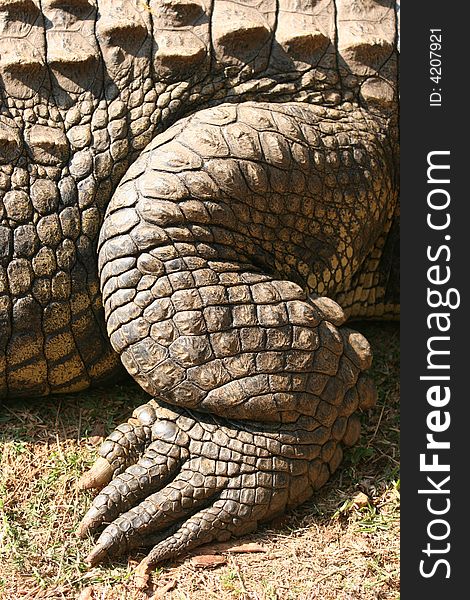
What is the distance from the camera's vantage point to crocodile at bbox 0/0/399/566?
3.26 metres

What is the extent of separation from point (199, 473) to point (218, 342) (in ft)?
1.54

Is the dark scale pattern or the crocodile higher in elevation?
the crocodile

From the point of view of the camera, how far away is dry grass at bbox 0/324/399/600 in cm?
306

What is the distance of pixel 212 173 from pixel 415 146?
773 millimetres

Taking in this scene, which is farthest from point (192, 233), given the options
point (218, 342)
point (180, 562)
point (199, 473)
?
point (180, 562)

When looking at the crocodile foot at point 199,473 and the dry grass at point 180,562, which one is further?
the crocodile foot at point 199,473

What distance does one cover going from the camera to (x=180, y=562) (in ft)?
10.4

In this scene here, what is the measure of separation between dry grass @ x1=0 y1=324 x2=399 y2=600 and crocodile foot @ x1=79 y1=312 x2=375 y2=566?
86 mm

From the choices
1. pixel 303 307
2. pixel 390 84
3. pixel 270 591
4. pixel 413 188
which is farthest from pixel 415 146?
pixel 270 591

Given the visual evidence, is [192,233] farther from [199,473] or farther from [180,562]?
[180,562]

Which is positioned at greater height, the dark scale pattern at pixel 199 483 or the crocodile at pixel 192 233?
the crocodile at pixel 192 233

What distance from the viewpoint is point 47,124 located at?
3.43 m

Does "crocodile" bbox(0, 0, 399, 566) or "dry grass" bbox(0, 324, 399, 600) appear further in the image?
"crocodile" bbox(0, 0, 399, 566)

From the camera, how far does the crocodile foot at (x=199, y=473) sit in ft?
10.5
